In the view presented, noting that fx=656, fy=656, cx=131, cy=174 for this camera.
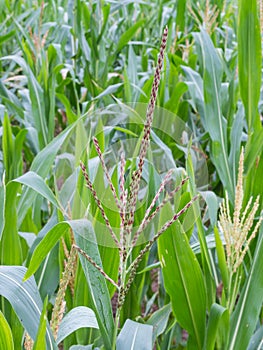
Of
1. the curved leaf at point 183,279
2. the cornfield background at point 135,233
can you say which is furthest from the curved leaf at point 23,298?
the curved leaf at point 183,279

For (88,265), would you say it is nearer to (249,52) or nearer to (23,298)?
(23,298)

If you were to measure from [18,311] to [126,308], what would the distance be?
40cm

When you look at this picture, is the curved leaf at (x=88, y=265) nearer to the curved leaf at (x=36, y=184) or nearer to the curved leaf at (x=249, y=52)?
the curved leaf at (x=36, y=184)

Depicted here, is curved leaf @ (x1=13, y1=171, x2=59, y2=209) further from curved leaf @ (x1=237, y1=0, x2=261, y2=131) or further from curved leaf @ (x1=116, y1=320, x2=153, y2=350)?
curved leaf @ (x1=237, y1=0, x2=261, y2=131)

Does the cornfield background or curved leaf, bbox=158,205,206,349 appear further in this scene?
curved leaf, bbox=158,205,206,349

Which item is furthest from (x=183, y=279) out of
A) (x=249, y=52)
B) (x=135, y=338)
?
(x=249, y=52)

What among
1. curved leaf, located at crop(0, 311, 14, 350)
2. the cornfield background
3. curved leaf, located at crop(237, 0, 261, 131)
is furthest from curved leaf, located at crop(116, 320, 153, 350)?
curved leaf, located at crop(237, 0, 261, 131)

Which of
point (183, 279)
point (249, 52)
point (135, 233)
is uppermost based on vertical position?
point (249, 52)

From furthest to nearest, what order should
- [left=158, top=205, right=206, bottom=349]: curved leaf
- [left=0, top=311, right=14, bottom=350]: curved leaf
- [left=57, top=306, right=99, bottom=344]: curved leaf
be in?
[left=158, top=205, right=206, bottom=349]: curved leaf
[left=57, top=306, right=99, bottom=344]: curved leaf
[left=0, top=311, right=14, bottom=350]: curved leaf

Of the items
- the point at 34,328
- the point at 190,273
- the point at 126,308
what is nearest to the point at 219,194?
the point at 126,308

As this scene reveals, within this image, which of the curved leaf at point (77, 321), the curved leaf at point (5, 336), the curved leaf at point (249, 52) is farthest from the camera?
the curved leaf at point (249, 52)

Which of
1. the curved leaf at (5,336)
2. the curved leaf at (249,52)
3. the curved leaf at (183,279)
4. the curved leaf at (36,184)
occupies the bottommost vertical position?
the curved leaf at (183,279)

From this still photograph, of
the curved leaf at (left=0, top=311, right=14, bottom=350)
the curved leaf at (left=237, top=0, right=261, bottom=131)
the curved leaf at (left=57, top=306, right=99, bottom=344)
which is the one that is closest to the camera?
the curved leaf at (left=0, top=311, right=14, bottom=350)

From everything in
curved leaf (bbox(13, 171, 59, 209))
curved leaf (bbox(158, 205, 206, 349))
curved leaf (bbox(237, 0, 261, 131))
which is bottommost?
curved leaf (bbox(158, 205, 206, 349))
